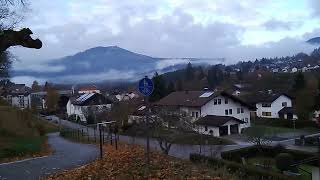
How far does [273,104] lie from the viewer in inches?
3310

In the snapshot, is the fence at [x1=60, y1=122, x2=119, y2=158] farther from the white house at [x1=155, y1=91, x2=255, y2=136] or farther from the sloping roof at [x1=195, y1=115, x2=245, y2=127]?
the sloping roof at [x1=195, y1=115, x2=245, y2=127]

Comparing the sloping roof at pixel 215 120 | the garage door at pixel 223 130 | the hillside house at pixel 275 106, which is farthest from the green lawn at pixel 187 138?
the hillside house at pixel 275 106

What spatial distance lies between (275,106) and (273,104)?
66 cm

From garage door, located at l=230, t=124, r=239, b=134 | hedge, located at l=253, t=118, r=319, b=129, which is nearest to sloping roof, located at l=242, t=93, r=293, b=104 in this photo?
hedge, located at l=253, t=118, r=319, b=129

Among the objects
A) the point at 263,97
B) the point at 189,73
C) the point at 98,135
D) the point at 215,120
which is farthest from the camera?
the point at 189,73

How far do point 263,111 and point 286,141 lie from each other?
3339 cm

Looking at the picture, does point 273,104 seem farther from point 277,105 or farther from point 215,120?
point 215,120

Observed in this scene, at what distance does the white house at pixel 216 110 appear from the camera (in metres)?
60.7

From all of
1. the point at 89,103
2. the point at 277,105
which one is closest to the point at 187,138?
the point at 277,105

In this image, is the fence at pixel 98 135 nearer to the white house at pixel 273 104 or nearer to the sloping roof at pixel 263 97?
the sloping roof at pixel 263 97

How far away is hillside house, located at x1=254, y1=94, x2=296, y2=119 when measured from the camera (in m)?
82.6

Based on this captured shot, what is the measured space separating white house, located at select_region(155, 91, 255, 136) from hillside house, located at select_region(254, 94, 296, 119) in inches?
697

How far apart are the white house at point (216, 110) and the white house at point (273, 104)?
18244mm

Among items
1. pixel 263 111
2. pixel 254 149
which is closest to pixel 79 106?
pixel 263 111
